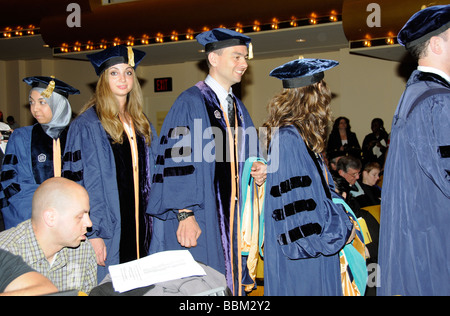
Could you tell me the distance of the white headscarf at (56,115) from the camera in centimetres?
361

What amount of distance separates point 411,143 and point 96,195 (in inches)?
68.5

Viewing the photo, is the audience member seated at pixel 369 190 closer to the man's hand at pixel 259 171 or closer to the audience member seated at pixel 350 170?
the audience member seated at pixel 350 170

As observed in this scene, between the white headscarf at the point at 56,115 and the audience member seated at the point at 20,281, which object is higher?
the white headscarf at the point at 56,115

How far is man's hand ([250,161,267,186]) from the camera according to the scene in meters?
2.90

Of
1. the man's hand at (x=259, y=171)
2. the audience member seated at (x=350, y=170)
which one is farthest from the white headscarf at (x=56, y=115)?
the audience member seated at (x=350, y=170)

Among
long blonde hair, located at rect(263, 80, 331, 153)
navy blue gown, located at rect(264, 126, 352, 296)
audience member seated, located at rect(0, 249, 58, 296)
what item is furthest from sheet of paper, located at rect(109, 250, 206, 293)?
long blonde hair, located at rect(263, 80, 331, 153)

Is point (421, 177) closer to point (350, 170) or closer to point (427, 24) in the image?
point (427, 24)

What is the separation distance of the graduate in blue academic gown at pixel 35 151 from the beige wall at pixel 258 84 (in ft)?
29.0

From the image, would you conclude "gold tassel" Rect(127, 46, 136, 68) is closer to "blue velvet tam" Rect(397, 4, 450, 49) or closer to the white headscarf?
the white headscarf

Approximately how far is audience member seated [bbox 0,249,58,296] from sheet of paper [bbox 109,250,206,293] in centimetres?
23

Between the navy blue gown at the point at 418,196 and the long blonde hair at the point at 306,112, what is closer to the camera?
the navy blue gown at the point at 418,196
